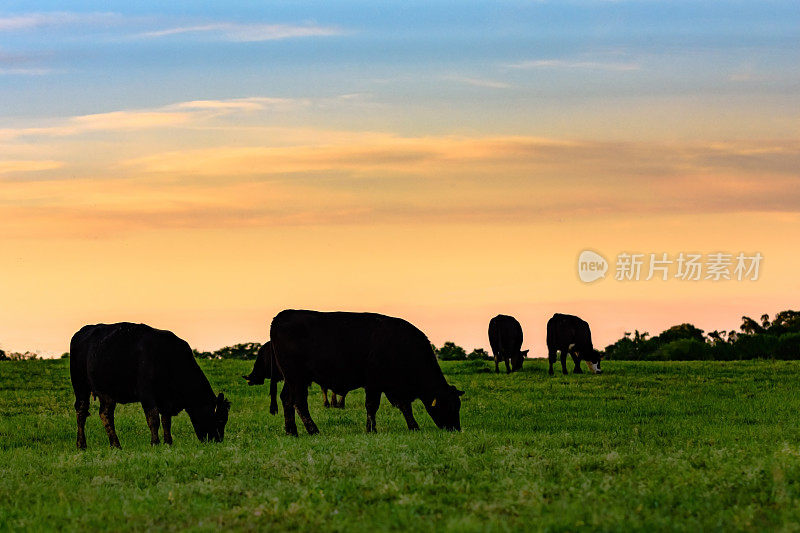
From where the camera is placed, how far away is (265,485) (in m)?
14.4

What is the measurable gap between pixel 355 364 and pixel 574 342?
75.9 feet

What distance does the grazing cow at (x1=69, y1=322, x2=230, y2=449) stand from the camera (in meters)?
20.7

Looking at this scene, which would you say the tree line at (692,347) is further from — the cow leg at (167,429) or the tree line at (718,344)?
the cow leg at (167,429)

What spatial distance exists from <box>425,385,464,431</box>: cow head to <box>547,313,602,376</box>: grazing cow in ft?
68.0

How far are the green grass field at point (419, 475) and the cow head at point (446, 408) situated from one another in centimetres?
139

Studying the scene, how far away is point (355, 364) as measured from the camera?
21.5 m

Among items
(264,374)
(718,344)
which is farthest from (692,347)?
(264,374)

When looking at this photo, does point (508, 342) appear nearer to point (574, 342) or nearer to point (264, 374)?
point (574, 342)

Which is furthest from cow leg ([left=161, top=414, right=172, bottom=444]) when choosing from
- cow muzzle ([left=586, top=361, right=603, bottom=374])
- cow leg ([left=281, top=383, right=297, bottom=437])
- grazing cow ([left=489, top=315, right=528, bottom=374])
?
cow muzzle ([left=586, top=361, right=603, bottom=374])

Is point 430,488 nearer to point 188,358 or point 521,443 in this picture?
point 521,443

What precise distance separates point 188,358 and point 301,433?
308cm

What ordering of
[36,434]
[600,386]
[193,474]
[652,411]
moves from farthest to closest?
[600,386] → [652,411] → [36,434] → [193,474]

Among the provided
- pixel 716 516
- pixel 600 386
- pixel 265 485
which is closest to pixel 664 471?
pixel 716 516

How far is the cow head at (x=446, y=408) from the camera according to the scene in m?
21.7
